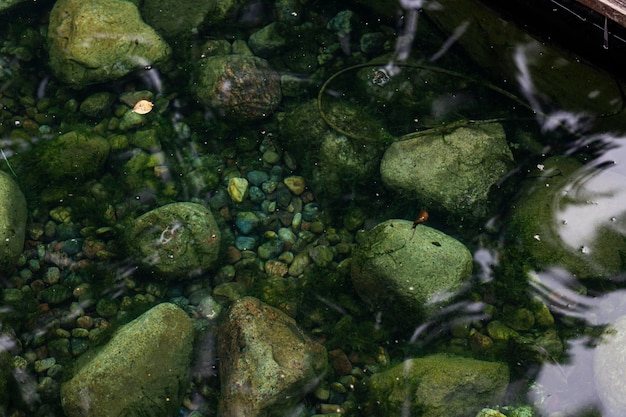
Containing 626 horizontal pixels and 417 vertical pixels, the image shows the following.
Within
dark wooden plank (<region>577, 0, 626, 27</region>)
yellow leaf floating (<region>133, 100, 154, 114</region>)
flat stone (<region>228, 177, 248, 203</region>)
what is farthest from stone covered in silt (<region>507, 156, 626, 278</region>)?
yellow leaf floating (<region>133, 100, 154, 114</region>)

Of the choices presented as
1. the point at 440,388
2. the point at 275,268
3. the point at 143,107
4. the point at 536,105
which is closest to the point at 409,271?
the point at 440,388

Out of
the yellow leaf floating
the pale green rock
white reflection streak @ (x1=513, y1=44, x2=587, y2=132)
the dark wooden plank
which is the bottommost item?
the yellow leaf floating

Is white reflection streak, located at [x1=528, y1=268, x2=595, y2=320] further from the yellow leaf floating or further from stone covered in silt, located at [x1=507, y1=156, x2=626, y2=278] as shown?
the yellow leaf floating

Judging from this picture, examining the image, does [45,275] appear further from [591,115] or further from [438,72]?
[591,115]

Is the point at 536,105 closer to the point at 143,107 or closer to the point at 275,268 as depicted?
the point at 275,268

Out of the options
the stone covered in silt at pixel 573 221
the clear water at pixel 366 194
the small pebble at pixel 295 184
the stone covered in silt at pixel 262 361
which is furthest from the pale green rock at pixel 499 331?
the small pebble at pixel 295 184

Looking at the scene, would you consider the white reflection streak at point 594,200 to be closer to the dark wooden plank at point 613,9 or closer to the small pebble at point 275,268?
the dark wooden plank at point 613,9

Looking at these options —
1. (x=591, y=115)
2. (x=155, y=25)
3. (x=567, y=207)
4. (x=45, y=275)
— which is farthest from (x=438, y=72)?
(x=45, y=275)
